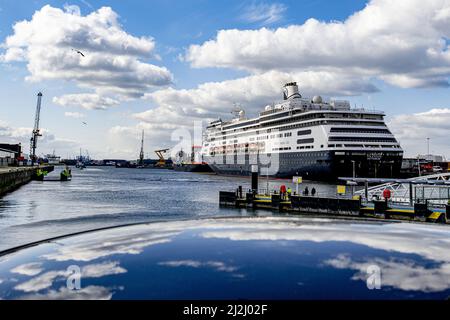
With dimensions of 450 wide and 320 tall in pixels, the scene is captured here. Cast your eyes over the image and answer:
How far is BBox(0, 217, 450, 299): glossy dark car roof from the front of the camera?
3.02 m

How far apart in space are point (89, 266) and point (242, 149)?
117957 millimetres

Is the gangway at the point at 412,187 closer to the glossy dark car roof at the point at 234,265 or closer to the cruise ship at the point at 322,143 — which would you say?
the glossy dark car roof at the point at 234,265

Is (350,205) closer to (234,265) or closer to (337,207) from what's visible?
(337,207)

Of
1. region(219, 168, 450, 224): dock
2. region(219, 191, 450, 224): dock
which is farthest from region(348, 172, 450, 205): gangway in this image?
region(219, 191, 450, 224): dock

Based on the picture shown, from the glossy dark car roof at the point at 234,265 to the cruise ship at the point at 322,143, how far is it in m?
71.0

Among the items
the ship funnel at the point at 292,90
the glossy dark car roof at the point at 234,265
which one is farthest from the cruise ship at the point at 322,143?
the glossy dark car roof at the point at 234,265

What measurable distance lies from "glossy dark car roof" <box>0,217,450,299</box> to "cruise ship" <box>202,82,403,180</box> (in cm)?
7103

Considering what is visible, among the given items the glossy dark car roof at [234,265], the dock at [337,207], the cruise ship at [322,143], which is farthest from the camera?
the cruise ship at [322,143]

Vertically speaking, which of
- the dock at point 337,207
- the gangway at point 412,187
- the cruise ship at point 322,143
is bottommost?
the dock at point 337,207

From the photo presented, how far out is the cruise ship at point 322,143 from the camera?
8425 cm

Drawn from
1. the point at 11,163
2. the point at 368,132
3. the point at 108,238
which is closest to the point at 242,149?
the point at 368,132

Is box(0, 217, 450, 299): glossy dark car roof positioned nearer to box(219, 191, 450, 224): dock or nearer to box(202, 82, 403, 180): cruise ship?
box(219, 191, 450, 224): dock

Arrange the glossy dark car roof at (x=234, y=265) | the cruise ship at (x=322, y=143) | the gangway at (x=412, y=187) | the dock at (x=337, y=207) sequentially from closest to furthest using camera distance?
the glossy dark car roof at (x=234, y=265) < the dock at (x=337, y=207) < the gangway at (x=412, y=187) < the cruise ship at (x=322, y=143)
